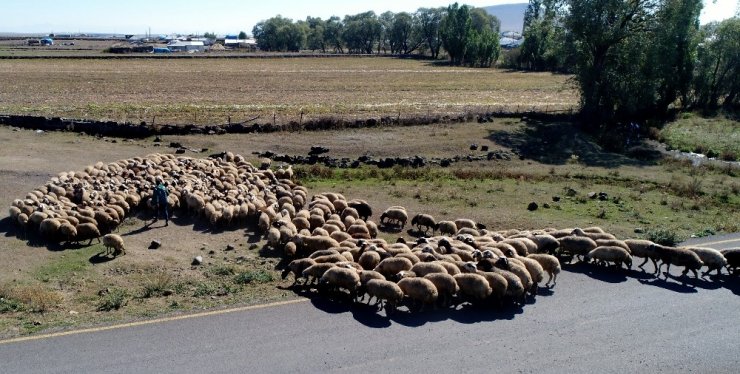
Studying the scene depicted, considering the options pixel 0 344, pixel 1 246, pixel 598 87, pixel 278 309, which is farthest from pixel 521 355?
pixel 598 87

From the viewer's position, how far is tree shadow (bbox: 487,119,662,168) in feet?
121

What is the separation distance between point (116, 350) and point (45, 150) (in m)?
24.2

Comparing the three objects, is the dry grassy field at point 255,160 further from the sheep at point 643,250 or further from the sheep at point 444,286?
the sheep at point 444,286

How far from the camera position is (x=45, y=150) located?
1252 inches

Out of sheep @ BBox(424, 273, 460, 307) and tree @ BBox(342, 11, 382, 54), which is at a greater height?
tree @ BBox(342, 11, 382, 54)

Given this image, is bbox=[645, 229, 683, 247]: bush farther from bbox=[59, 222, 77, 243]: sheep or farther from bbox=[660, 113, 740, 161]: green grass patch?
bbox=[660, 113, 740, 161]: green grass patch

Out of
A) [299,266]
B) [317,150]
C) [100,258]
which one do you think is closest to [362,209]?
[299,266]

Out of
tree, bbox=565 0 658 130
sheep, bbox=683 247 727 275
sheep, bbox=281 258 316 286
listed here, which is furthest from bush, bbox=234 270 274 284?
tree, bbox=565 0 658 130

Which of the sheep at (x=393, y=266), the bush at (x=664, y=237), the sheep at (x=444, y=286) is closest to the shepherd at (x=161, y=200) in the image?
the sheep at (x=393, y=266)

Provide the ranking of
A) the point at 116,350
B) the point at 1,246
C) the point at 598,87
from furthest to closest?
the point at 598,87 → the point at 1,246 → the point at 116,350

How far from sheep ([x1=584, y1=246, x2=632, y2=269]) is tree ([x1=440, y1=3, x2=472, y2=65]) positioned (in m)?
114

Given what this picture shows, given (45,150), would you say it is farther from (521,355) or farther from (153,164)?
(521,355)

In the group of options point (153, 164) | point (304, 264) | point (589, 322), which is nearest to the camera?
point (589, 322)

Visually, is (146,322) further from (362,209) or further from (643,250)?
(643,250)
